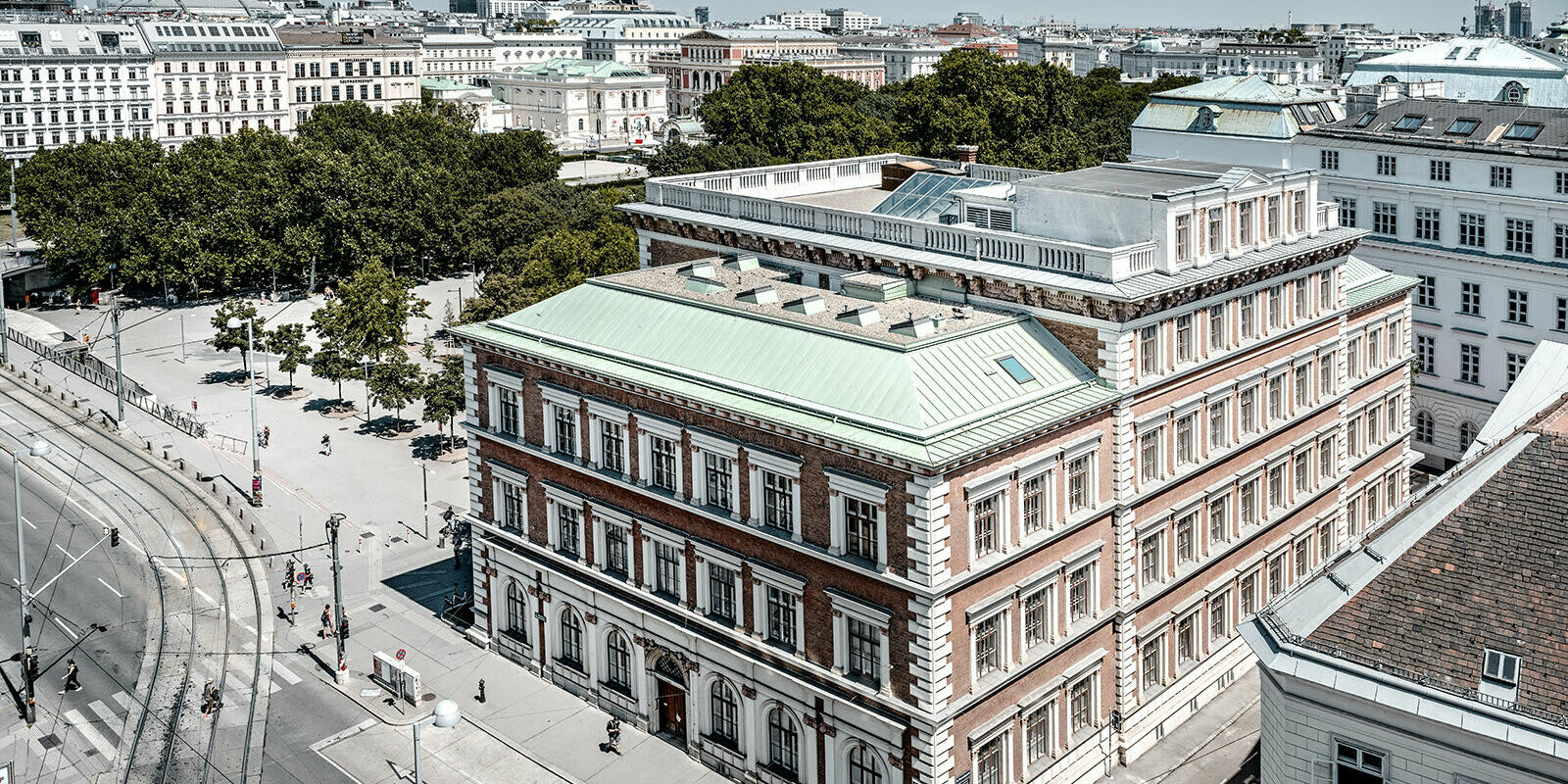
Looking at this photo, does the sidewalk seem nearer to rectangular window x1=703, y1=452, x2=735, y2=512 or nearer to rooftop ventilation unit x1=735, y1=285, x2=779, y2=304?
rectangular window x1=703, y1=452, x2=735, y2=512

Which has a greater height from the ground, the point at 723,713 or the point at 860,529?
the point at 860,529

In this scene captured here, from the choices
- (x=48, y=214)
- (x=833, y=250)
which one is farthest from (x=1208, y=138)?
(x=48, y=214)

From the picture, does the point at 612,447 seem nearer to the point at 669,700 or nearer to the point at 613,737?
the point at 669,700

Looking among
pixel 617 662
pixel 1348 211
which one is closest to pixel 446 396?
pixel 617 662

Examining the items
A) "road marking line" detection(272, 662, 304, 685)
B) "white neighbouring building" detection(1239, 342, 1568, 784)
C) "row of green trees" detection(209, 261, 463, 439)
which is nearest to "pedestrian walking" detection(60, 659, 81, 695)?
"road marking line" detection(272, 662, 304, 685)

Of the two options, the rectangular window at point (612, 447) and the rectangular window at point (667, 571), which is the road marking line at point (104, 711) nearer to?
the rectangular window at point (612, 447)
